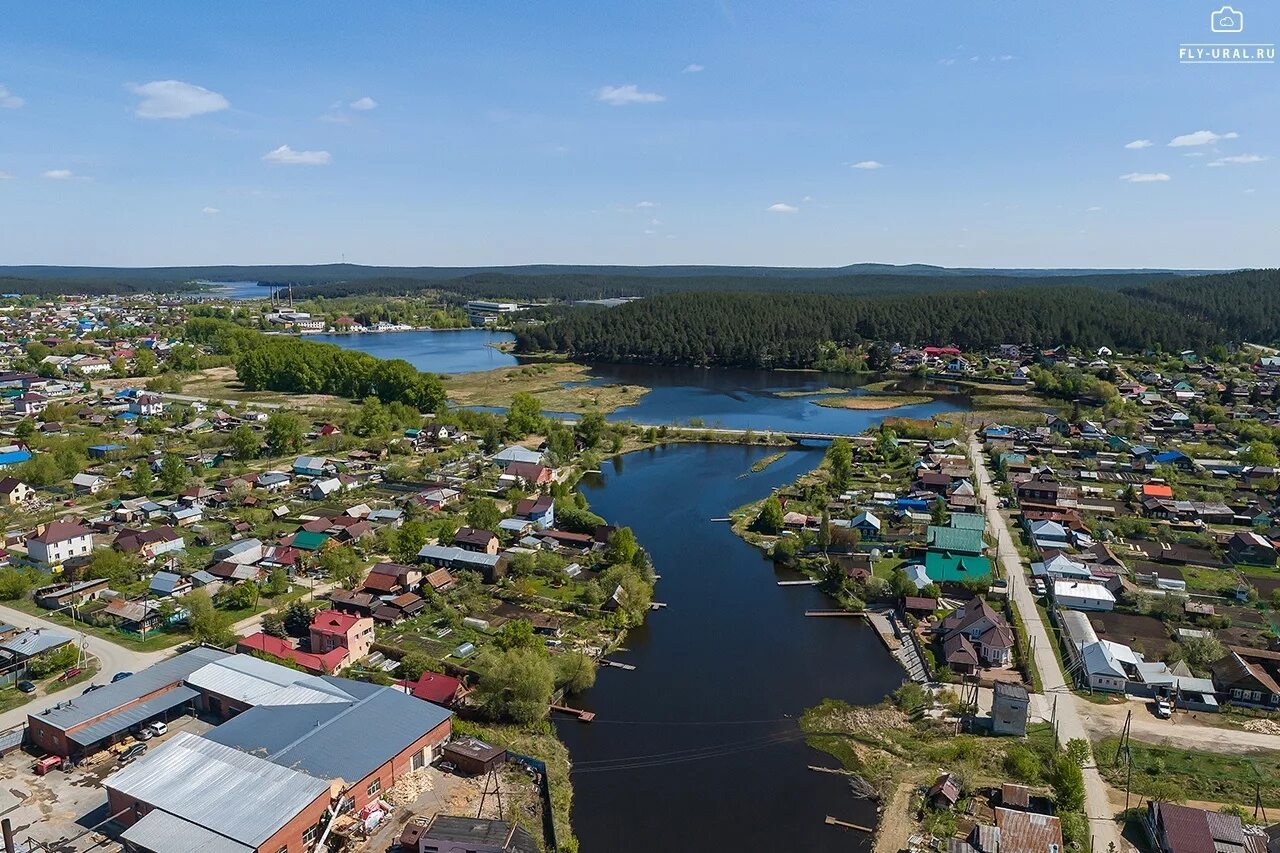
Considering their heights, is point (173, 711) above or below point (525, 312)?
below

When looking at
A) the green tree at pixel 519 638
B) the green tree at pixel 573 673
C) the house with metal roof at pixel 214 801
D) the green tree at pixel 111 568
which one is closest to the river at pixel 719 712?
the green tree at pixel 573 673

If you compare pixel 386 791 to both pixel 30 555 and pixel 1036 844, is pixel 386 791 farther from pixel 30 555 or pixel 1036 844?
pixel 30 555

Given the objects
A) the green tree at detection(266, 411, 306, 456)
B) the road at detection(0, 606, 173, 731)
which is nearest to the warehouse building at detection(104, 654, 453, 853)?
the road at detection(0, 606, 173, 731)

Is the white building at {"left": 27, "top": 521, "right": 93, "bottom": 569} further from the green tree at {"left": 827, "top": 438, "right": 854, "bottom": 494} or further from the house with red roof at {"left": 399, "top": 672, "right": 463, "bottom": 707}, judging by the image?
the green tree at {"left": 827, "top": 438, "right": 854, "bottom": 494}

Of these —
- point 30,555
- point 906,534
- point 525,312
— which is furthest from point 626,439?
point 525,312

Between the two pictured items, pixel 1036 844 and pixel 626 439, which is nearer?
pixel 1036 844

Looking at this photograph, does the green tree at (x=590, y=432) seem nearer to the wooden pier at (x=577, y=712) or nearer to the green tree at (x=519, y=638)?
the green tree at (x=519, y=638)
